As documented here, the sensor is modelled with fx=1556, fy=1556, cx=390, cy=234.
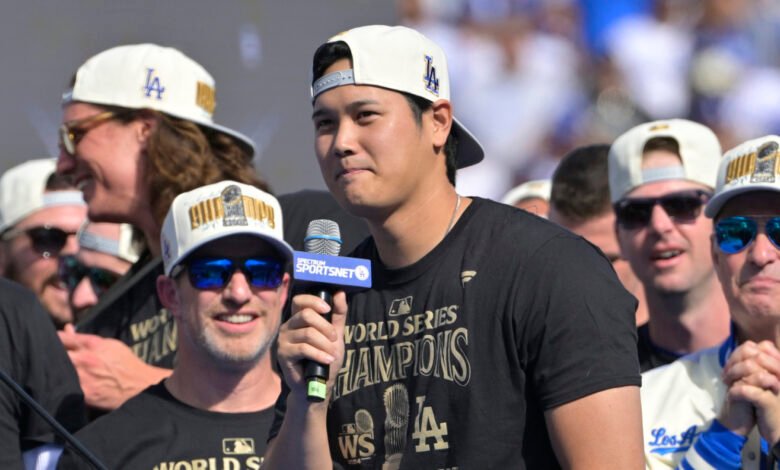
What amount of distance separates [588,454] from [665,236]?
2.34m

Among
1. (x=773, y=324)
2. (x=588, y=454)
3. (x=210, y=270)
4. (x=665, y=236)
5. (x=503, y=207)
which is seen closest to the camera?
(x=588, y=454)

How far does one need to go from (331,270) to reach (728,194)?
1.80m

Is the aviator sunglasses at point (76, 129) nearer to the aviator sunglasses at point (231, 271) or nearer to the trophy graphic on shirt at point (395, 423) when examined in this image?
the aviator sunglasses at point (231, 271)

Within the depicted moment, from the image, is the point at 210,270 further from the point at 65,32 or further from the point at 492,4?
the point at 492,4

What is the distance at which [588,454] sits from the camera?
363 cm

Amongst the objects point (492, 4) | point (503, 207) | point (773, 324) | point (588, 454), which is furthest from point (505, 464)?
point (492, 4)

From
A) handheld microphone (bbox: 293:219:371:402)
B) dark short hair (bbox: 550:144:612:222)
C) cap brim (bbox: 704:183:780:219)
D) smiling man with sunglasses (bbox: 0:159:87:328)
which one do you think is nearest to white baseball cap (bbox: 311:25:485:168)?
handheld microphone (bbox: 293:219:371:402)

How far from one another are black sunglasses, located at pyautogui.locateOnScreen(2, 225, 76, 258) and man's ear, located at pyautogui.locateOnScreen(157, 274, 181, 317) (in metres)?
2.29

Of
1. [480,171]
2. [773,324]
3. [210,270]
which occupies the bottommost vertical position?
[773,324]

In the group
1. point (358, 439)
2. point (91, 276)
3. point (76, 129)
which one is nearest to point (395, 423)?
point (358, 439)

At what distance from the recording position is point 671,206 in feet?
19.5

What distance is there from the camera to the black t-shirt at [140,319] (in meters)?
5.70

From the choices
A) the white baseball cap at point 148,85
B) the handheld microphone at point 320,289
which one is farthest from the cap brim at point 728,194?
the white baseball cap at point 148,85

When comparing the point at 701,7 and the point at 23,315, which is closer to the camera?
the point at 23,315
